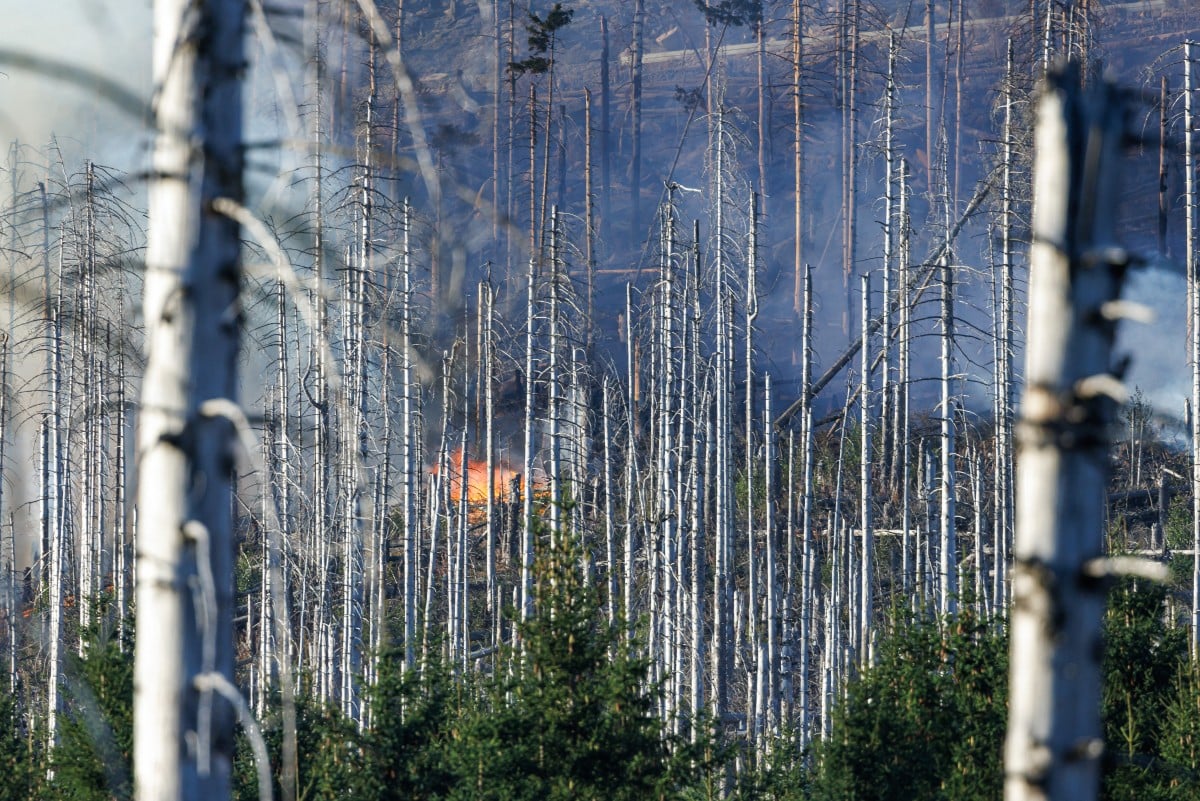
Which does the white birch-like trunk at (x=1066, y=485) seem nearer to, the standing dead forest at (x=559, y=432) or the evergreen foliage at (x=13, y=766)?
the standing dead forest at (x=559, y=432)

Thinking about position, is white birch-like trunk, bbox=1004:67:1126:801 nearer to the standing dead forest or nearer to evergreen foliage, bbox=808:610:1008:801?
the standing dead forest

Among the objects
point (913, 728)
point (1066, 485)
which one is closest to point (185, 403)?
point (1066, 485)

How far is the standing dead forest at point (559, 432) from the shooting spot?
2.79 meters

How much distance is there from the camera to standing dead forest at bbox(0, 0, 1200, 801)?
2793 millimetres

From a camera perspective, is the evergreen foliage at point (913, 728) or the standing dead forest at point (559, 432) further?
the evergreen foliage at point (913, 728)

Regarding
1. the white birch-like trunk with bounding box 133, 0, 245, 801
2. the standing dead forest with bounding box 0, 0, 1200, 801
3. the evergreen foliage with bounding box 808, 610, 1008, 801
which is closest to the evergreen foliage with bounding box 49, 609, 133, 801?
the standing dead forest with bounding box 0, 0, 1200, 801

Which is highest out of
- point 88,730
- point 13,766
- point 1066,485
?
point 1066,485

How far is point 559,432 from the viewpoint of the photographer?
2625 centimetres

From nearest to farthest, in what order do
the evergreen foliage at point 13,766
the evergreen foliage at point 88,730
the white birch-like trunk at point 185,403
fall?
1. the white birch-like trunk at point 185,403
2. the evergreen foliage at point 88,730
3. the evergreen foliage at point 13,766

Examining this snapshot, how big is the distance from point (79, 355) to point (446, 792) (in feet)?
53.9

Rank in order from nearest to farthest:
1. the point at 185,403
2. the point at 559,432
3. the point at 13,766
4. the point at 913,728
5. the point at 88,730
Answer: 1. the point at 185,403
2. the point at 88,730
3. the point at 913,728
4. the point at 13,766
5. the point at 559,432

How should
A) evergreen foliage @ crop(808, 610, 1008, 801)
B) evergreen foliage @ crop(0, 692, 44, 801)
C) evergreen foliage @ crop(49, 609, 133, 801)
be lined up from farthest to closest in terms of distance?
evergreen foliage @ crop(0, 692, 44, 801)
evergreen foliage @ crop(808, 610, 1008, 801)
evergreen foliage @ crop(49, 609, 133, 801)

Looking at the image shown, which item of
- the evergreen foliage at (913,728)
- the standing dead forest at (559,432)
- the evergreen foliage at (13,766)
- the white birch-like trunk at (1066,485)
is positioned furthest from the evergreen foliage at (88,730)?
the white birch-like trunk at (1066,485)

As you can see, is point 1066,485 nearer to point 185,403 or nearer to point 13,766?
point 185,403
